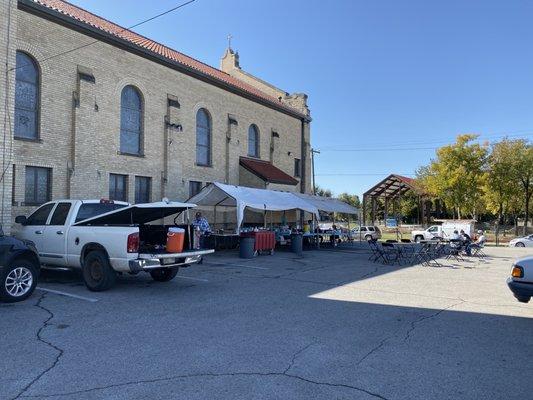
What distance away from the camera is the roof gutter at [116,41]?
1672 centimetres

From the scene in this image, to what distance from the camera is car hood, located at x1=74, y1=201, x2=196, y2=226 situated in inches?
399

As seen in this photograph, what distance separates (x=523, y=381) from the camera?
15.8 feet

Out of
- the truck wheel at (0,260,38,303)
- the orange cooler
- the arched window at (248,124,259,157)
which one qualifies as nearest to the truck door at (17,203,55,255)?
the truck wheel at (0,260,38,303)

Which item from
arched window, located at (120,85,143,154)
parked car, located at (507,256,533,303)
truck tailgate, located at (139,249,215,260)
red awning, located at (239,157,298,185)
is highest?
arched window, located at (120,85,143,154)

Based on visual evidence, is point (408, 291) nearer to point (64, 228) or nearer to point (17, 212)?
→ point (64, 228)

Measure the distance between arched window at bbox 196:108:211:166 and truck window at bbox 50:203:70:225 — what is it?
14.0 m

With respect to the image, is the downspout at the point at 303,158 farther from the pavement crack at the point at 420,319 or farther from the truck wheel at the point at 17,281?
the truck wheel at the point at 17,281

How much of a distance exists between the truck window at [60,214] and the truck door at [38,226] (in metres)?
0.23

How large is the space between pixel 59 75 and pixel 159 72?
5535 millimetres

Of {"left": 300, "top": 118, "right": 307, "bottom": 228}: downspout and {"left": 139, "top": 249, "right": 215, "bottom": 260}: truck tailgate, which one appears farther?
{"left": 300, "top": 118, "right": 307, "bottom": 228}: downspout

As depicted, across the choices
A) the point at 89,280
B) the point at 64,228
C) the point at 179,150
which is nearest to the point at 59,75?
the point at 179,150

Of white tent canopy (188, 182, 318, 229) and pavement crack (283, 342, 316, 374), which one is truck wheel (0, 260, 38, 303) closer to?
pavement crack (283, 342, 316, 374)

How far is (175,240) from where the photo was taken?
10148mm

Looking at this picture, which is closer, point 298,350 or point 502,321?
point 298,350
